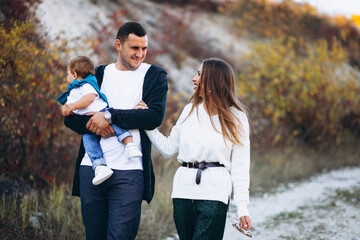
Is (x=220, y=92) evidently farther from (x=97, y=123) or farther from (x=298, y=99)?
(x=298, y=99)

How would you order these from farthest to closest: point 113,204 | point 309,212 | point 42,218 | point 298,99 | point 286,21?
point 286,21 → point 298,99 → point 309,212 → point 42,218 → point 113,204

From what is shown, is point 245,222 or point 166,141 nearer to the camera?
point 245,222

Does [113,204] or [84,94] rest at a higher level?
[84,94]

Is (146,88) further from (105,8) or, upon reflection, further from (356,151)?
(105,8)

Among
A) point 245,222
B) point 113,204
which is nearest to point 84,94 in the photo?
point 113,204

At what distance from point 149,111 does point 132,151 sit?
33 cm

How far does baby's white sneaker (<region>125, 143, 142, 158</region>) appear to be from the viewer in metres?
2.51

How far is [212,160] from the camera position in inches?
101

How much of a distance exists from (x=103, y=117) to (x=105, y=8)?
11.2 m

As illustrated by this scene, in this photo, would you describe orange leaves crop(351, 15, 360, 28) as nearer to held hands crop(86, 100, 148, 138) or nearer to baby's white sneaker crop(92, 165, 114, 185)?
held hands crop(86, 100, 148, 138)

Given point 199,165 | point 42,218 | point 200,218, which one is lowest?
point 42,218

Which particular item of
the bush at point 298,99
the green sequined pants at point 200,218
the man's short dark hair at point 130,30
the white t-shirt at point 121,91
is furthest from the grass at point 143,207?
the man's short dark hair at point 130,30

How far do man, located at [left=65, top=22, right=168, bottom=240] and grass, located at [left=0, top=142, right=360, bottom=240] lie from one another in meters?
1.73

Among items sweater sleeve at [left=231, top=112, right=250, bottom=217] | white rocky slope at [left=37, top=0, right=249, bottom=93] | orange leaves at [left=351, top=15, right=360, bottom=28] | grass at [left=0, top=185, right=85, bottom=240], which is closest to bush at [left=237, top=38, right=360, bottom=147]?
white rocky slope at [left=37, top=0, right=249, bottom=93]
